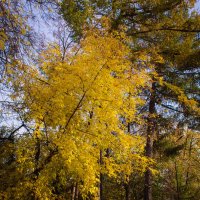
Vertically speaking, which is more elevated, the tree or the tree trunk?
the tree

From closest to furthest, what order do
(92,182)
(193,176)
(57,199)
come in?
(92,182) < (57,199) < (193,176)

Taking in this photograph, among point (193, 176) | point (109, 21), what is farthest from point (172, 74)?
point (193, 176)

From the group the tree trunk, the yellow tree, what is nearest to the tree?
the yellow tree

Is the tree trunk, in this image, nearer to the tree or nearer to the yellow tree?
the tree

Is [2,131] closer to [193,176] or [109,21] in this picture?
[109,21]

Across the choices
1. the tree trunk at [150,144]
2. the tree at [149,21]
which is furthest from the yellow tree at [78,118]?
the tree trunk at [150,144]

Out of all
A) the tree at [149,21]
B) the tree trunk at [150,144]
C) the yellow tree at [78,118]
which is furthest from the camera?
the tree trunk at [150,144]

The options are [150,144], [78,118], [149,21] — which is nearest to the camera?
[78,118]

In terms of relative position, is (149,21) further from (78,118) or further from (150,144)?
(150,144)

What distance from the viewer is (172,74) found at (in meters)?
13.5

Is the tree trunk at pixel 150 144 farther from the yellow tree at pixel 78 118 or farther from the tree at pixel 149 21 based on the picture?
the yellow tree at pixel 78 118

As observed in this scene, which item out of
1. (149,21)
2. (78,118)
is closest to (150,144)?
(78,118)

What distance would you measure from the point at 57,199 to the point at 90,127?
2775 millimetres

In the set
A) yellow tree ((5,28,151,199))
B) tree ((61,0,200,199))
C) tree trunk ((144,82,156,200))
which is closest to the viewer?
tree ((61,0,200,199))
